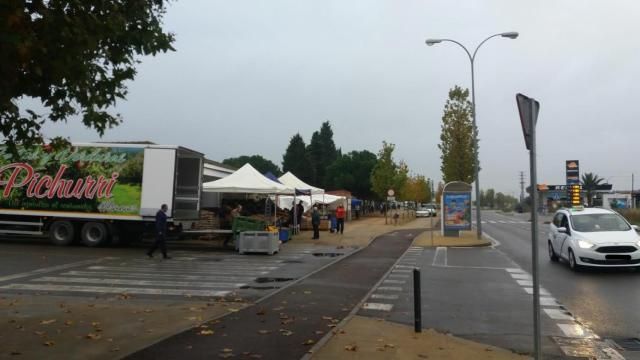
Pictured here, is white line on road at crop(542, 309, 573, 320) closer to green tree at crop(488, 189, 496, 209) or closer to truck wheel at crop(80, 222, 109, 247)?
truck wheel at crop(80, 222, 109, 247)

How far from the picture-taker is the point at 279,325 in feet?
27.3

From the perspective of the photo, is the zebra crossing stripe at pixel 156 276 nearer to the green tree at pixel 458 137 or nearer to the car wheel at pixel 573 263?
the car wheel at pixel 573 263

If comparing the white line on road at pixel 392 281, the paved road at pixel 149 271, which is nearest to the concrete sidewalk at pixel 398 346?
the paved road at pixel 149 271

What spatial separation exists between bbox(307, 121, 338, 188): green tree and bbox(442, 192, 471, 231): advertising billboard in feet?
234

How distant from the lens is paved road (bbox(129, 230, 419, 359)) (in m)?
6.82

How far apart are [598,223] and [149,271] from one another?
11.8 metres

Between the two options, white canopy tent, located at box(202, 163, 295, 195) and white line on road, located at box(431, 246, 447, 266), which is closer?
white line on road, located at box(431, 246, 447, 266)

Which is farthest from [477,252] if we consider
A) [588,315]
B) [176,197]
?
[588,315]

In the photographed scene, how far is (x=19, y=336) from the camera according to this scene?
757cm

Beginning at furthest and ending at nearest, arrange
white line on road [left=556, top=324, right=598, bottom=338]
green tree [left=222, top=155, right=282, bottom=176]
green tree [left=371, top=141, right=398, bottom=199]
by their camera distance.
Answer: green tree [left=222, top=155, right=282, bottom=176] → green tree [left=371, top=141, right=398, bottom=199] → white line on road [left=556, top=324, right=598, bottom=338]

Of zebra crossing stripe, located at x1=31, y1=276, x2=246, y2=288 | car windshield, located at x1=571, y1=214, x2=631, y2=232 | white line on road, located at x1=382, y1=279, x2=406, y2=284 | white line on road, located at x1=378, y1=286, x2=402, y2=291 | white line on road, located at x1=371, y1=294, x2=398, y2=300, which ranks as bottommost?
zebra crossing stripe, located at x1=31, y1=276, x2=246, y2=288

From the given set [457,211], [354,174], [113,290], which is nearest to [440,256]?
[457,211]

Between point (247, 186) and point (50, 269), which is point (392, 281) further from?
point (247, 186)

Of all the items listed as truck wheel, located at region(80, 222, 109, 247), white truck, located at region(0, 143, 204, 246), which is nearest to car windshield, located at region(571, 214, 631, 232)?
white truck, located at region(0, 143, 204, 246)
